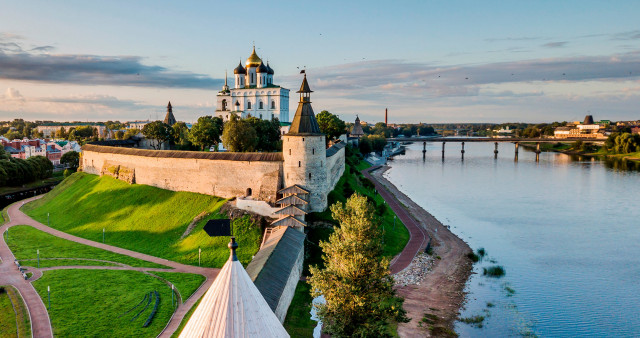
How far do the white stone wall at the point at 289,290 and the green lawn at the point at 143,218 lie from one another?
326cm

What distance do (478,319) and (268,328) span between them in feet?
58.3

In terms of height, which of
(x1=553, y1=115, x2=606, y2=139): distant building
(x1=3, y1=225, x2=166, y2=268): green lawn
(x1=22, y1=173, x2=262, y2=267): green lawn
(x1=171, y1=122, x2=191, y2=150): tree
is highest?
(x1=553, y1=115, x2=606, y2=139): distant building

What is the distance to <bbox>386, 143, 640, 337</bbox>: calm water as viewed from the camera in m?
23.3

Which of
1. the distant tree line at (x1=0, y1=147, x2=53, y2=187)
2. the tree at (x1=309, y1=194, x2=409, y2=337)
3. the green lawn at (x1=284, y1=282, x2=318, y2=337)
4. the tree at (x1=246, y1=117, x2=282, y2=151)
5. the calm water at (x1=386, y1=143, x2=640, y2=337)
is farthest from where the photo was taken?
the distant tree line at (x1=0, y1=147, x2=53, y2=187)

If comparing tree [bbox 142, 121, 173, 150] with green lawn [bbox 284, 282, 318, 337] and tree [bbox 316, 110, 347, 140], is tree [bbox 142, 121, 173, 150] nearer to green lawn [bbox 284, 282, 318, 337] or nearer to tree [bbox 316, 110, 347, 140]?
tree [bbox 316, 110, 347, 140]

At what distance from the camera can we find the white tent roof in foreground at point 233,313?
8312 mm

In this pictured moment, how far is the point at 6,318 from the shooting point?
19062mm

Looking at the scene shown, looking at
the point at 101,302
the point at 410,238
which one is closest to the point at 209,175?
the point at 101,302

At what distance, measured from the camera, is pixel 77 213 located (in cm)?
3816

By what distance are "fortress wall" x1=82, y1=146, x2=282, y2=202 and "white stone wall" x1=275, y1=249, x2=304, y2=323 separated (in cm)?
680

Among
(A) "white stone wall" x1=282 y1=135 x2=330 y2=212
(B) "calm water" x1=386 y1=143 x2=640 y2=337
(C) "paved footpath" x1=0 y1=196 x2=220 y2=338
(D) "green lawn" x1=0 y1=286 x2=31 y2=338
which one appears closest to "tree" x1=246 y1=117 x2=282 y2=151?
(A) "white stone wall" x1=282 y1=135 x2=330 y2=212

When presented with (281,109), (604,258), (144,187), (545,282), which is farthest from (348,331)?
(281,109)

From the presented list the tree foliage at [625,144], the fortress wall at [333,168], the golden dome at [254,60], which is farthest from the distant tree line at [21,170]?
the tree foliage at [625,144]

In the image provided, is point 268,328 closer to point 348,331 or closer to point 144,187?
point 348,331
